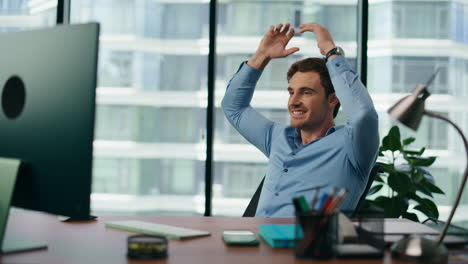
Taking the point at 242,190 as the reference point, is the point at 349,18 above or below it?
above

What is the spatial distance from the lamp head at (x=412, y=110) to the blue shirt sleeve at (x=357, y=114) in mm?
636

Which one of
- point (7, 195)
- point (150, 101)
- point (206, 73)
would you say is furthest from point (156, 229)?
point (150, 101)

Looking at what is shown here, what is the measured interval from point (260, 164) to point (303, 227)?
326 centimetres

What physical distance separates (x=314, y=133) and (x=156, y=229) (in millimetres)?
1009

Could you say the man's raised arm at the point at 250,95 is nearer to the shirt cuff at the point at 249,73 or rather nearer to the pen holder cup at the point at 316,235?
the shirt cuff at the point at 249,73

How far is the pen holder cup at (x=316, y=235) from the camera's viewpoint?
3.08 feet

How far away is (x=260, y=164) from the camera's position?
4.21 metres

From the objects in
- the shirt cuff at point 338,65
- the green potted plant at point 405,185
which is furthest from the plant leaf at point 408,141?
the shirt cuff at point 338,65

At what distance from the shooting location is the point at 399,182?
318 centimetres

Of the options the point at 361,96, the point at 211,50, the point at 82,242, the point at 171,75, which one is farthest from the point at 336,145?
the point at 171,75

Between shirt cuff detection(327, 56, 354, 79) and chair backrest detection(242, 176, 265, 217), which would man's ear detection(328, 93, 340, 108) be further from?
chair backrest detection(242, 176, 265, 217)

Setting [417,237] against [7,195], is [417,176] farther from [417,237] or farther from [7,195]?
[7,195]

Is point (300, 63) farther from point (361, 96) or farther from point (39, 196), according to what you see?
point (39, 196)

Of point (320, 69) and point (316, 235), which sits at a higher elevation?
point (320, 69)
